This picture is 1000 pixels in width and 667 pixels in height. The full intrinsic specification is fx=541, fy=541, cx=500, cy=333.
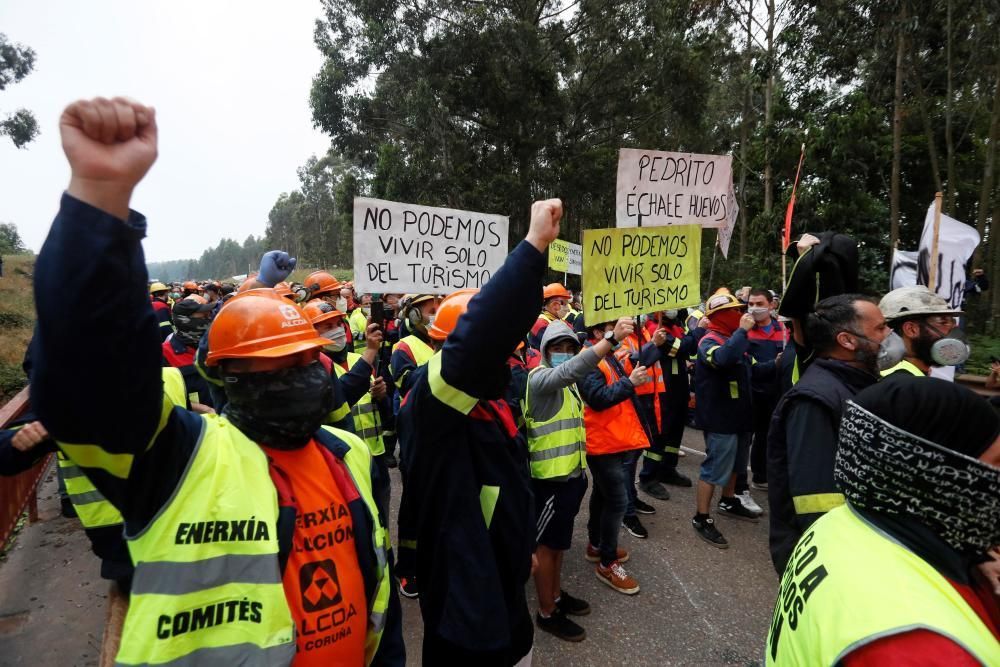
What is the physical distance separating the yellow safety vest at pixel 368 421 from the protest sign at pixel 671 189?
2.41 meters

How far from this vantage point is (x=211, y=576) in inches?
50.1

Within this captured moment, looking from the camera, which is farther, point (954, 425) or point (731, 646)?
point (731, 646)

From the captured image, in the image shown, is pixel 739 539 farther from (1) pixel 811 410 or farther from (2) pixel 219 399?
(2) pixel 219 399

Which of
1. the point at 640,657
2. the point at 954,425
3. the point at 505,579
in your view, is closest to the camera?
the point at 954,425

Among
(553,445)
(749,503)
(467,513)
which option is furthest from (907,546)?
(749,503)

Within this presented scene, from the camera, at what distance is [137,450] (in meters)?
1.12

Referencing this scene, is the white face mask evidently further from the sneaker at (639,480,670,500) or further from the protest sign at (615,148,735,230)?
the sneaker at (639,480,670,500)

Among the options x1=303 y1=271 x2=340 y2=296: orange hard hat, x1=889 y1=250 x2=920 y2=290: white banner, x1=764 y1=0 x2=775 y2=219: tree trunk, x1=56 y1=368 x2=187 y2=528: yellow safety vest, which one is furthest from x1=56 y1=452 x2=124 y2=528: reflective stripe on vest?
x1=764 y1=0 x2=775 y2=219: tree trunk

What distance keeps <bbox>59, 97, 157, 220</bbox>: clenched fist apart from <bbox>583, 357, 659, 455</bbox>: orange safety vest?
3.34m

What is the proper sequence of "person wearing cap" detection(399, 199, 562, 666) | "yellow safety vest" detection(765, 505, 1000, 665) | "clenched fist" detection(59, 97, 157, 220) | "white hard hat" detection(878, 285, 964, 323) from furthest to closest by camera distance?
1. "white hard hat" detection(878, 285, 964, 323)
2. "person wearing cap" detection(399, 199, 562, 666)
3. "yellow safety vest" detection(765, 505, 1000, 665)
4. "clenched fist" detection(59, 97, 157, 220)

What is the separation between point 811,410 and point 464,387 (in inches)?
61.0

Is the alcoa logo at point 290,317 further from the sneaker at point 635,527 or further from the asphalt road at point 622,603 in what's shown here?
the sneaker at point 635,527

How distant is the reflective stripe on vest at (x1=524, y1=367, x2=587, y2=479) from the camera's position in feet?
10.9

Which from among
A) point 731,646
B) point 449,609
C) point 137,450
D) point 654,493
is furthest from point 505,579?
point 654,493
